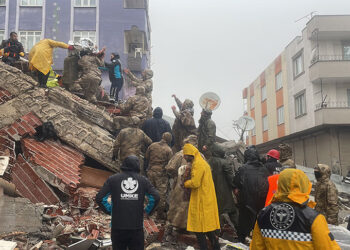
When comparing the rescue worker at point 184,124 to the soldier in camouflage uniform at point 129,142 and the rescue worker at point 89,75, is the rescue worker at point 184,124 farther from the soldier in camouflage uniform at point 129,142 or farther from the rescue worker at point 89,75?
the rescue worker at point 89,75

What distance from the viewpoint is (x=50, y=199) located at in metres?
6.67

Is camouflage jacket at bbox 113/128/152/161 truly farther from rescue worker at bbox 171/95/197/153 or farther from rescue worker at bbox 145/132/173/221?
rescue worker at bbox 171/95/197/153

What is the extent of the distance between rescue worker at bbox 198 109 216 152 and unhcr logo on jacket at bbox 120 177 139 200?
4.20 m

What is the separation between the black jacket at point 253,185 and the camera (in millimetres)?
6043

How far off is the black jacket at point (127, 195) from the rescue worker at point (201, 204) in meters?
1.20

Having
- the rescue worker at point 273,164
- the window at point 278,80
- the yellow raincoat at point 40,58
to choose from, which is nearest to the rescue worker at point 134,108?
the yellow raincoat at point 40,58

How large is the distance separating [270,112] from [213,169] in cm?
2514

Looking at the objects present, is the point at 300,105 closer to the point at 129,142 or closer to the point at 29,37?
the point at 29,37

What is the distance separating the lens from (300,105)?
977 inches

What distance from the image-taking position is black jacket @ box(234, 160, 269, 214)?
6043 mm

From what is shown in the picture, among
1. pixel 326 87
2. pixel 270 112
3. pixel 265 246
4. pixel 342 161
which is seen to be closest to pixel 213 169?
pixel 265 246

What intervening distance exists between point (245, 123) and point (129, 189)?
10578mm

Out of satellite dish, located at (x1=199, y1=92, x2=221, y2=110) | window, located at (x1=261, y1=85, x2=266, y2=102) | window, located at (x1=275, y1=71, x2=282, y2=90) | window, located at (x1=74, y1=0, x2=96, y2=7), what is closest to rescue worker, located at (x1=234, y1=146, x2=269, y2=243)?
satellite dish, located at (x1=199, y1=92, x2=221, y2=110)

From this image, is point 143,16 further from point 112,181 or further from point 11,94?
point 112,181
